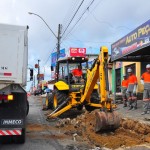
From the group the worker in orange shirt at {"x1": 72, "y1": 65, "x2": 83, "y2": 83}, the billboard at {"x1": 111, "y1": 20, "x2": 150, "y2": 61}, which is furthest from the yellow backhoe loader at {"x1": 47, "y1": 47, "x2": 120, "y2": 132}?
the billboard at {"x1": 111, "y1": 20, "x2": 150, "y2": 61}

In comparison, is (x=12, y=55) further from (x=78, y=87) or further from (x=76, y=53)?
(x=76, y=53)

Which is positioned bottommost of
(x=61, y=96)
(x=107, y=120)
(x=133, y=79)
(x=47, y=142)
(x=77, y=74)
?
(x=47, y=142)

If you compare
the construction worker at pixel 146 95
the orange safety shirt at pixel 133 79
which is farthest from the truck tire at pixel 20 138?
the orange safety shirt at pixel 133 79

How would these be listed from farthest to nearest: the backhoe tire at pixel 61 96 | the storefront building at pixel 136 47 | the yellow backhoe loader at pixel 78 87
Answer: the backhoe tire at pixel 61 96 < the storefront building at pixel 136 47 < the yellow backhoe loader at pixel 78 87

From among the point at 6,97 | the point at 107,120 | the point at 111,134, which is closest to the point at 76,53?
the point at 111,134

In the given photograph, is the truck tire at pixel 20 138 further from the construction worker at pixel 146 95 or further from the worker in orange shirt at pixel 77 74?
the worker in orange shirt at pixel 77 74

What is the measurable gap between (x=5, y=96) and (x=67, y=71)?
26.7 ft

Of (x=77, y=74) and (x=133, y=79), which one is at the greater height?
(x=77, y=74)

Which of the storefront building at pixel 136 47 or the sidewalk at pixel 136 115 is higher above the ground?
the storefront building at pixel 136 47

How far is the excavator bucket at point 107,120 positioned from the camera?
36.1 feet

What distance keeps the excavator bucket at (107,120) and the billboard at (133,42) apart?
6.13 metres

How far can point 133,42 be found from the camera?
725 inches

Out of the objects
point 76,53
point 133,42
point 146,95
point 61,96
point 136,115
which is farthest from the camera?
point 76,53

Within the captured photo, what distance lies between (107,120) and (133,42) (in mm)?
8182
